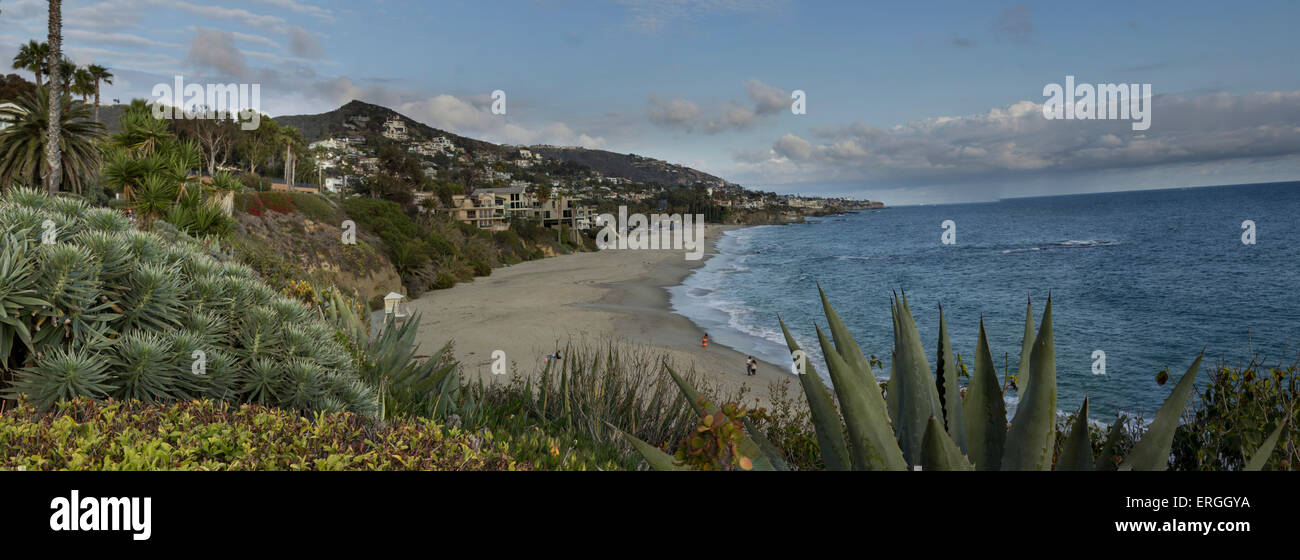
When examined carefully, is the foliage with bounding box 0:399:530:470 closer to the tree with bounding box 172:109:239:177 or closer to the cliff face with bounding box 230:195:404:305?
the cliff face with bounding box 230:195:404:305

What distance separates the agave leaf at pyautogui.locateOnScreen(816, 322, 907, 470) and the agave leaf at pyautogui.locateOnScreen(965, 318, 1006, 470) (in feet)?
1.45

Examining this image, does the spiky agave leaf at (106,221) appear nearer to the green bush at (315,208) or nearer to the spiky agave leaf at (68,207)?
the spiky agave leaf at (68,207)

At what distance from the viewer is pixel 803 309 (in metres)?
32.9

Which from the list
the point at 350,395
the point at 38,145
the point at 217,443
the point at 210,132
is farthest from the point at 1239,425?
the point at 210,132

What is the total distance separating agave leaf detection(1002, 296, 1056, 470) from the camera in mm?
1918

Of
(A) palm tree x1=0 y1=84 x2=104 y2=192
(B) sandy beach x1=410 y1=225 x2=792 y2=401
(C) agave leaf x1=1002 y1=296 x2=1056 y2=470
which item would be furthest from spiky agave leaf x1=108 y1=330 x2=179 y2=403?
(A) palm tree x1=0 y1=84 x2=104 y2=192

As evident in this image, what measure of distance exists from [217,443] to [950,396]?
2941 mm

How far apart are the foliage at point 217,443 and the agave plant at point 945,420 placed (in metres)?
0.98

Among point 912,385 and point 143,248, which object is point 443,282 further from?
point 912,385

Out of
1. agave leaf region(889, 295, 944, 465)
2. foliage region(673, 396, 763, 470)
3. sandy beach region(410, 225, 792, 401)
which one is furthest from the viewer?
sandy beach region(410, 225, 792, 401)

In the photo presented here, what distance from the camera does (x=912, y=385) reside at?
2377 mm

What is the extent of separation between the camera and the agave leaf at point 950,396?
8.05 feet

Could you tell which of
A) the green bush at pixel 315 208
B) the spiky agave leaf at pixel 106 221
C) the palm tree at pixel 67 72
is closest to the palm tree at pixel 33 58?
the palm tree at pixel 67 72
